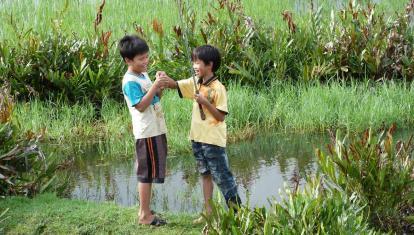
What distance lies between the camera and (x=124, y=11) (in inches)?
464

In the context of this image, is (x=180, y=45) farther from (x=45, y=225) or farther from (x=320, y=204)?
(x=320, y=204)

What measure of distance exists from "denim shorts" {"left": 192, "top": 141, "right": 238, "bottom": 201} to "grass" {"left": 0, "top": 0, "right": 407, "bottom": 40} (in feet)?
18.8

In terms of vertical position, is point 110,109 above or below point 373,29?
below

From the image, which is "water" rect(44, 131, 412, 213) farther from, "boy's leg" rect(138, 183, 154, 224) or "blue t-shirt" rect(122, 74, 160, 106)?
"blue t-shirt" rect(122, 74, 160, 106)

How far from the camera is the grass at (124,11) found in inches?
419

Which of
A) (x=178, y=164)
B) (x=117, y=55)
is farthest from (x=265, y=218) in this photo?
(x=117, y=55)

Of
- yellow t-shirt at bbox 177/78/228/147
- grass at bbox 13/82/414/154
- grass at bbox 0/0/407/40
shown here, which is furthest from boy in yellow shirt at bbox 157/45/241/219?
grass at bbox 0/0/407/40

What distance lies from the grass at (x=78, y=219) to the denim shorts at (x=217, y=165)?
284 mm

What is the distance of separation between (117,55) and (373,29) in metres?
2.77

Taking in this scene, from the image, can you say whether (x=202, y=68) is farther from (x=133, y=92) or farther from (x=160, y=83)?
(x=133, y=92)

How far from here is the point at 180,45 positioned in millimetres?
8477

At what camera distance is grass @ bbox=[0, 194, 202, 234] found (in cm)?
466

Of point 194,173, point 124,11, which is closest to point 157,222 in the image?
point 194,173

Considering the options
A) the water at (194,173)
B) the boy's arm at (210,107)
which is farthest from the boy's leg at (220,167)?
the water at (194,173)
